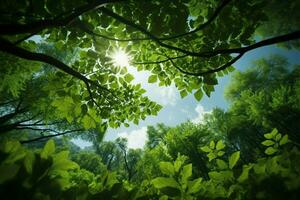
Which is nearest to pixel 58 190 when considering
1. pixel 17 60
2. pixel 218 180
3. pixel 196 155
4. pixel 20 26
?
pixel 218 180

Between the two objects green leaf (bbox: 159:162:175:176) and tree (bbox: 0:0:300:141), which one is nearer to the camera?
green leaf (bbox: 159:162:175:176)

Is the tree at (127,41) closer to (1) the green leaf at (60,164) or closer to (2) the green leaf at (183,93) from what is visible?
(2) the green leaf at (183,93)

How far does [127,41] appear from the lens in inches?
104

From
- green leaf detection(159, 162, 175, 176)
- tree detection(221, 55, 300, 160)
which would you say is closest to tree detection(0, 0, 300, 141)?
green leaf detection(159, 162, 175, 176)

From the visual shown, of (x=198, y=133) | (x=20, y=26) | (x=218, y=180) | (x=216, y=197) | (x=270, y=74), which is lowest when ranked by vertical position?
(x=216, y=197)

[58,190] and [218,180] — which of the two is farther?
[218,180]

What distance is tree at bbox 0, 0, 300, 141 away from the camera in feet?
8.09

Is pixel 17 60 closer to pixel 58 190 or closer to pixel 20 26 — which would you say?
pixel 20 26

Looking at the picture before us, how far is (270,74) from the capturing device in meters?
31.0

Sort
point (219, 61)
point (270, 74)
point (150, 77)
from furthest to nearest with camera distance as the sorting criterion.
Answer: point (270, 74)
point (150, 77)
point (219, 61)

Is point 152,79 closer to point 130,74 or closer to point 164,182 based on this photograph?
point 130,74

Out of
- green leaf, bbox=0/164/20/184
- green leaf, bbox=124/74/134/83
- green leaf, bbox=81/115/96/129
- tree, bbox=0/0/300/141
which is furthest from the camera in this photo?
green leaf, bbox=124/74/134/83

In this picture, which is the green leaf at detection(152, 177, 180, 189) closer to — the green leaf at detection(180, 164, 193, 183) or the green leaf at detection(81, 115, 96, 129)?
the green leaf at detection(180, 164, 193, 183)

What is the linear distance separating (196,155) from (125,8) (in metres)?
25.1
